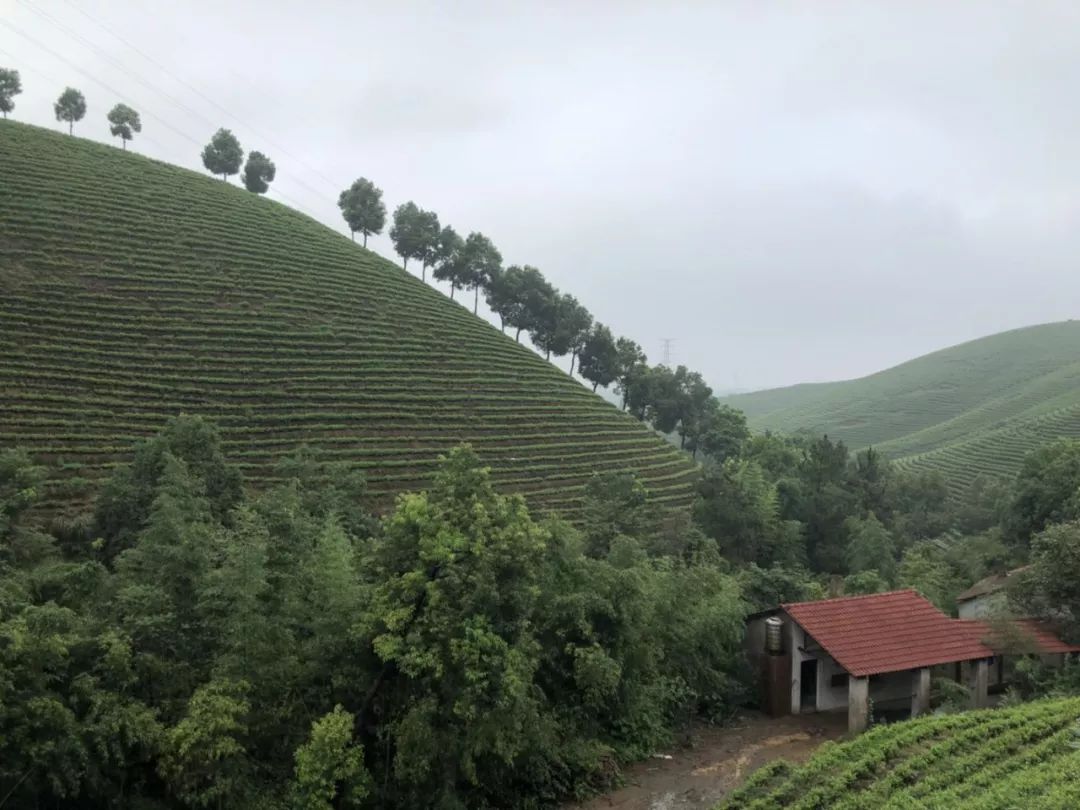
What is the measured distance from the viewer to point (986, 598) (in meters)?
18.5

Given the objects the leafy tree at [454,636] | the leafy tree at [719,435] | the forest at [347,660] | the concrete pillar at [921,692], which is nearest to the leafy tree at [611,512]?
the forest at [347,660]

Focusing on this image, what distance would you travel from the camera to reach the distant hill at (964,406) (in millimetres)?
52281

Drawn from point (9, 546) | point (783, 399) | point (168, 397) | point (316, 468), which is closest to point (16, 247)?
point (168, 397)

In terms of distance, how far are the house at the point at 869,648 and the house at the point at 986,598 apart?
171cm

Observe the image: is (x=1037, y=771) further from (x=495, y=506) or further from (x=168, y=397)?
(x=168, y=397)

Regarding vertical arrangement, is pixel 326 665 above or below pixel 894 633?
above

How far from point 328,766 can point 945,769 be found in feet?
25.9

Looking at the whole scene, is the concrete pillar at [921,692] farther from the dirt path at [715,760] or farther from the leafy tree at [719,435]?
the leafy tree at [719,435]

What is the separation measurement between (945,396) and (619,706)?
292 ft

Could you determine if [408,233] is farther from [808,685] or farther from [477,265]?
[808,685]

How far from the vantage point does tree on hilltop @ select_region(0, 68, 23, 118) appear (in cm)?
4766

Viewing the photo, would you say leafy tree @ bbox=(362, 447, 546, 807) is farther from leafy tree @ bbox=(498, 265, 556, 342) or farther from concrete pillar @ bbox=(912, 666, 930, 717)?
leafy tree @ bbox=(498, 265, 556, 342)

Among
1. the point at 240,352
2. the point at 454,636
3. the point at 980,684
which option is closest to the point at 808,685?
the point at 980,684

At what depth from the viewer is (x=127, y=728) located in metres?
8.70
